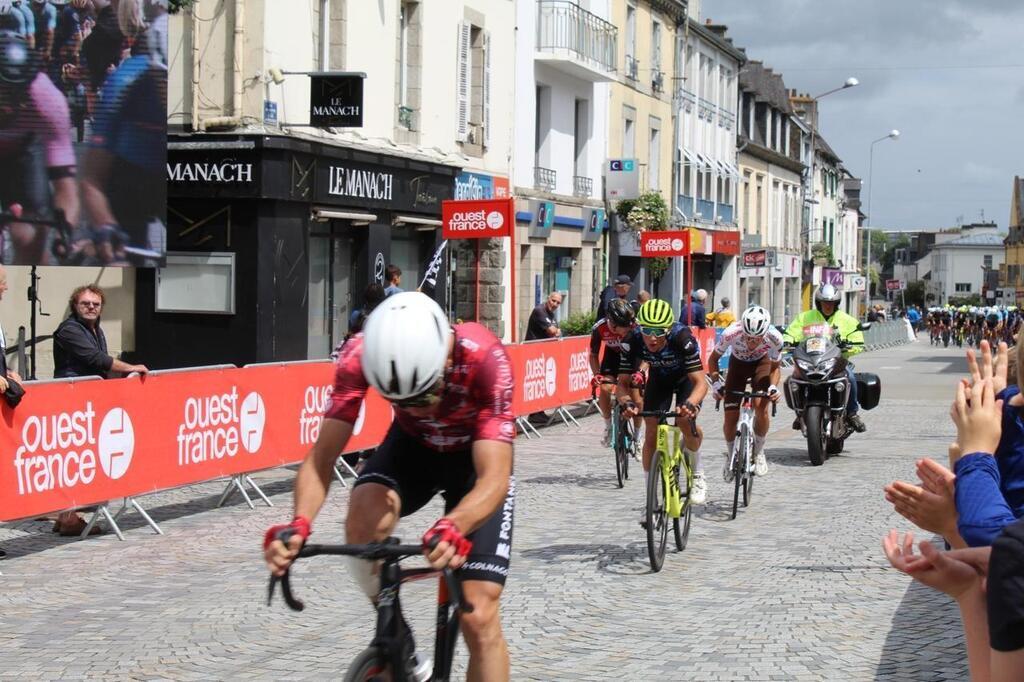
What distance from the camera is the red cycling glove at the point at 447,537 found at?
4.05 meters

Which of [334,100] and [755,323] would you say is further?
[334,100]

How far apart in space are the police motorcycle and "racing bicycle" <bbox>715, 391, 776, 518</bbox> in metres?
3.53

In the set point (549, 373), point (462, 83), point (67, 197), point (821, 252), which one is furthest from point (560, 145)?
point (821, 252)

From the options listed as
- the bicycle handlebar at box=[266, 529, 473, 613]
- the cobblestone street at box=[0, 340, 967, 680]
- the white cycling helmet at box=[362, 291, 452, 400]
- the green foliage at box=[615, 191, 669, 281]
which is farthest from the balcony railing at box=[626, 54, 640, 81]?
the bicycle handlebar at box=[266, 529, 473, 613]

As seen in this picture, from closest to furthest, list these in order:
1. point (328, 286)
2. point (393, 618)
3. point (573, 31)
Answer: point (393, 618)
point (328, 286)
point (573, 31)

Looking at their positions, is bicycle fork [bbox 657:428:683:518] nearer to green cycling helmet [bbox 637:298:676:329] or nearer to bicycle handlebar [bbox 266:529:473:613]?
→ green cycling helmet [bbox 637:298:676:329]

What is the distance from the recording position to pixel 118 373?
1132 cm

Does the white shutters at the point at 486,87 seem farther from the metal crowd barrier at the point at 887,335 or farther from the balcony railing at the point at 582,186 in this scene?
the metal crowd barrier at the point at 887,335

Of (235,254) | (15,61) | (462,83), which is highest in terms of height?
(462,83)

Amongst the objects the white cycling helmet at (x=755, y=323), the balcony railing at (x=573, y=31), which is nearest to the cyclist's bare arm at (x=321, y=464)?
the white cycling helmet at (x=755, y=323)

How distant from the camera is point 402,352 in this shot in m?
4.14

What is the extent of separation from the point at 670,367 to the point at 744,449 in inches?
52.9

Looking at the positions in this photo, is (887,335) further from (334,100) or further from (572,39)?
(334,100)

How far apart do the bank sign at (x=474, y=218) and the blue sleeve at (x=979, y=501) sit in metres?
15.5
